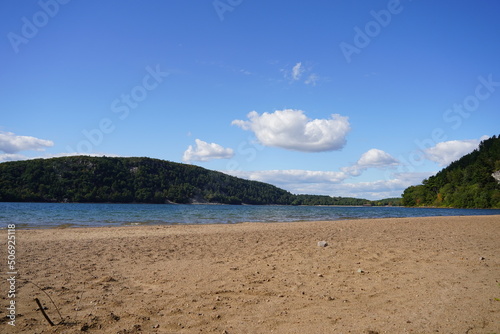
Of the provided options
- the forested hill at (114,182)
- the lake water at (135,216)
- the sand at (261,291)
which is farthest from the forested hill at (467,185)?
the sand at (261,291)

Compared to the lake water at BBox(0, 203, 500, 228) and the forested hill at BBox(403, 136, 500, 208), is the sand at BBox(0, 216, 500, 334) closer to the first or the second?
the lake water at BBox(0, 203, 500, 228)

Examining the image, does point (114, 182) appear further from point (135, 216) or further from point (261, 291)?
point (261, 291)

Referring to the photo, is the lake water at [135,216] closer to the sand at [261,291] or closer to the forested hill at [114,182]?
the sand at [261,291]

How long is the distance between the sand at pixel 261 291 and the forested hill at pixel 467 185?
365 ft

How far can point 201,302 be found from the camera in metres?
5.63

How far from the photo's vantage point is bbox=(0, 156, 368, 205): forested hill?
10150 cm

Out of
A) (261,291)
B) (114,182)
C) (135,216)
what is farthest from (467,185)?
(114,182)

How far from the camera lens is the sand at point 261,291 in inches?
182

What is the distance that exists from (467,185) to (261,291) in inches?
5302

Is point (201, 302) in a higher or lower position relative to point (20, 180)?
lower

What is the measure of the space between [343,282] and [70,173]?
12993 cm

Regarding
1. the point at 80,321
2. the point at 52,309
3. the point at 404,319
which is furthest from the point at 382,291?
the point at 52,309

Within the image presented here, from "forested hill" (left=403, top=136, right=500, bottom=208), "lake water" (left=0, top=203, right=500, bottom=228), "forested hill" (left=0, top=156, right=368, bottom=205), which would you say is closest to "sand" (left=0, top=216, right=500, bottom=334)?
"lake water" (left=0, top=203, right=500, bottom=228)

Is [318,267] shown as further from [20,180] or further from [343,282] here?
[20,180]
